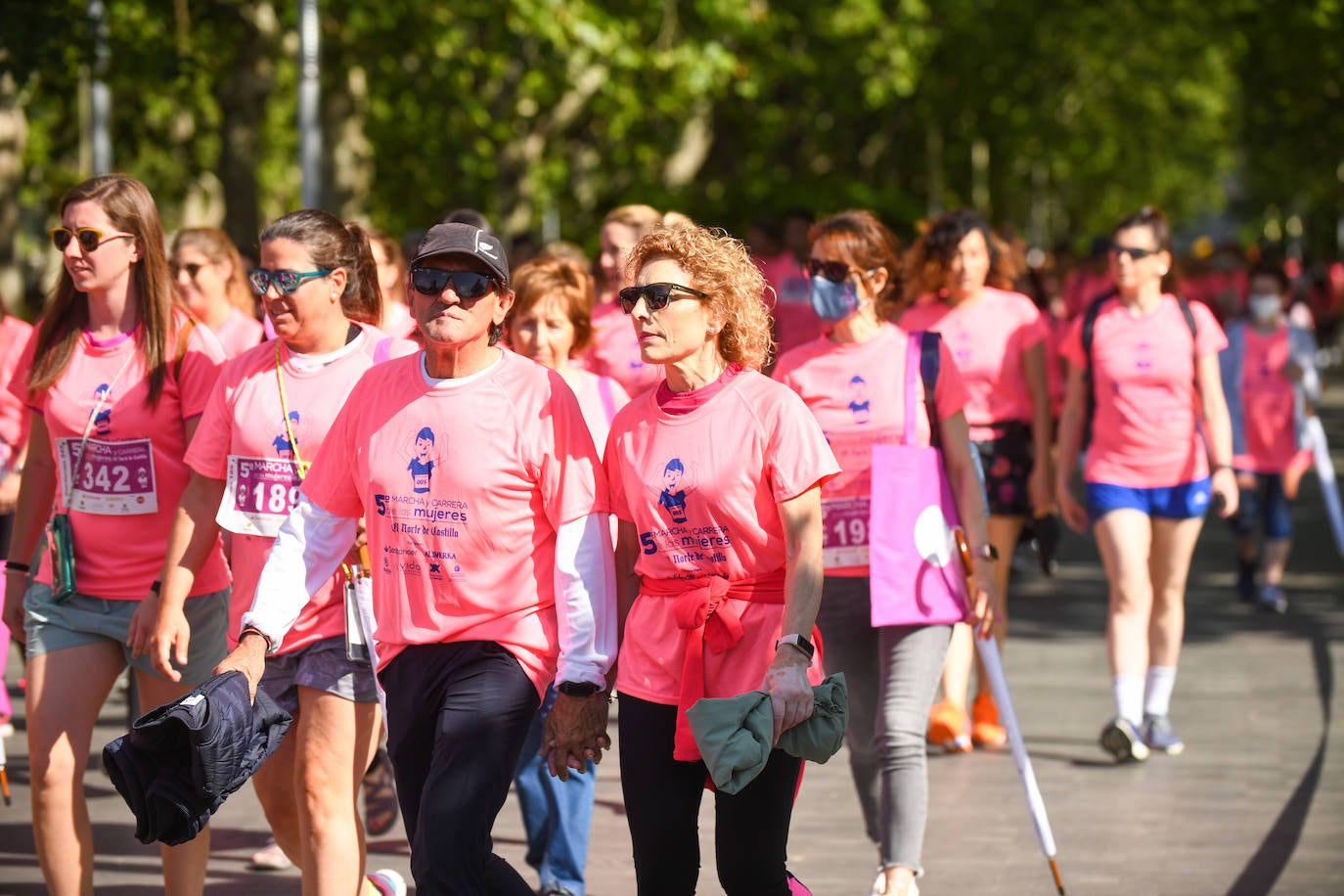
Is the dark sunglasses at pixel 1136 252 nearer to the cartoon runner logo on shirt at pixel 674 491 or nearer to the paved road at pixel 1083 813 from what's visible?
the paved road at pixel 1083 813

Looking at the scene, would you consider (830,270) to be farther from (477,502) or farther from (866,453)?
(477,502)

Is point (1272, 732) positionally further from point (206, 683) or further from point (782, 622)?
point (206, 683)

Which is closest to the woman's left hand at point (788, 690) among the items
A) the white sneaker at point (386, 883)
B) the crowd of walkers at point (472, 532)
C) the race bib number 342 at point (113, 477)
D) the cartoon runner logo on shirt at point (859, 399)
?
the crowd of walkers at point (472, 532)

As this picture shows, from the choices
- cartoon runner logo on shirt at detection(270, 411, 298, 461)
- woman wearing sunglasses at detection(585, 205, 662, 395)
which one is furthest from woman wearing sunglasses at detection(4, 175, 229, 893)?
woman wearing sunglasses at detection(585, 205, 662, 395)

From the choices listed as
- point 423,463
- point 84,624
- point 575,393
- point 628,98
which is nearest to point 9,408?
point 84,624

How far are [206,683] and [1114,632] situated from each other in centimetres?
461

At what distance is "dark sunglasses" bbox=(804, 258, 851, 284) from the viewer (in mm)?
5766

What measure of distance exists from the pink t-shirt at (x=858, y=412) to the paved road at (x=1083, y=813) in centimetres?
115

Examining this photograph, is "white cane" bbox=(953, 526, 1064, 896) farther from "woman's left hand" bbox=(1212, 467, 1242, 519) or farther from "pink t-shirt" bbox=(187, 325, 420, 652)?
"woman's left hand" bbox=(1212, 467, 1242, 519)

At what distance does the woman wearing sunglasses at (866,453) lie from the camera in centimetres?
570

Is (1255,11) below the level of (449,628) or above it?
above

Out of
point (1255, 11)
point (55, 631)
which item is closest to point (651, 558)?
point (55, 631)

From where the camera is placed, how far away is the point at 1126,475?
7.81 metres

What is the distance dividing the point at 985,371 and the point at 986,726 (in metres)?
1.51
